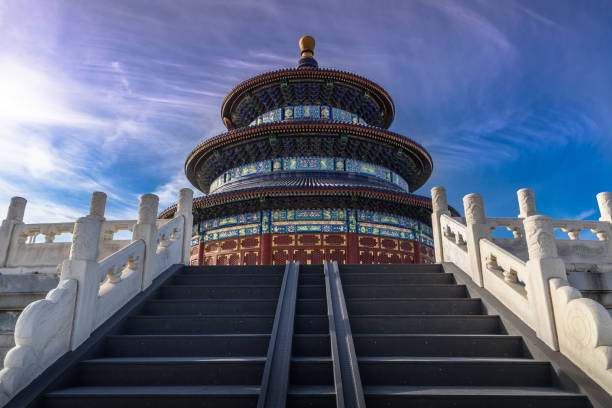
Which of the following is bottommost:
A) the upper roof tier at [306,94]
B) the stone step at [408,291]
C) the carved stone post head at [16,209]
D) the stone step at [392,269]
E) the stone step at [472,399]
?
the stone step at [472,399]

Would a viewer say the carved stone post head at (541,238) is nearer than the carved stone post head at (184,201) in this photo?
Yes

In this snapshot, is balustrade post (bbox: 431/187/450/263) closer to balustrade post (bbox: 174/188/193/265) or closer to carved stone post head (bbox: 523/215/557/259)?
carved stone post head (bbox: 523/215/557/259)

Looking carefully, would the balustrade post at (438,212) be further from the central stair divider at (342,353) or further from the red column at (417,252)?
the red column at (417,252)

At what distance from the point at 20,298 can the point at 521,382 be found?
748 cm

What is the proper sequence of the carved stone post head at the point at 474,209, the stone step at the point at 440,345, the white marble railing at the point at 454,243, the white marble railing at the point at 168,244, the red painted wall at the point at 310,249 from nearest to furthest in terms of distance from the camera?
the stone step at the point at 440,345 < the carved stone post head at the point at 474,209 < the white marble railing at the point at 454,243 < the white marble railing at the point at 168,244 < the red painted wall at the point at 310,249

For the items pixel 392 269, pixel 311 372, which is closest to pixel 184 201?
pixel 392 269

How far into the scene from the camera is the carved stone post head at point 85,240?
5.42m

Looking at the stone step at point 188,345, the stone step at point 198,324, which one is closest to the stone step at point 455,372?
the stone step at point 188,345

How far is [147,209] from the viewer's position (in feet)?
24.2

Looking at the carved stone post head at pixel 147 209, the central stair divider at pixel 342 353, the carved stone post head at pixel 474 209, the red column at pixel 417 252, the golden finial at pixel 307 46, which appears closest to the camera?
the central stair divider at pixel 342 353

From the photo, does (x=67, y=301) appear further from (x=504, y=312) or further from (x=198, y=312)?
(x=504, y=312)

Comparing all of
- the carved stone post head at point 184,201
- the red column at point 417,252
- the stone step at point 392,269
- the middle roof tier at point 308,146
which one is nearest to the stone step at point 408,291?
the stone step at point 392,269

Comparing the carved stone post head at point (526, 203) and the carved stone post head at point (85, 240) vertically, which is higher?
the carved stone post head at point (526, 203)

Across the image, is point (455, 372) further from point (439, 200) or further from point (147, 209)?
point (147, 209)
